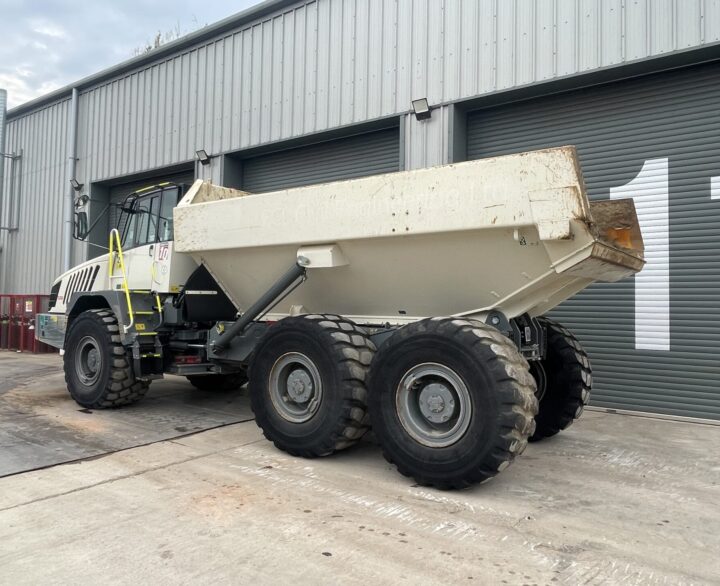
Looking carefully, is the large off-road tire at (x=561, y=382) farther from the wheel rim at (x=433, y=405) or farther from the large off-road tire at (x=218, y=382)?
the large off-road tire at (x=218, y=382)

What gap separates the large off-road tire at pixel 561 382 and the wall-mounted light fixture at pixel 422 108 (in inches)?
190

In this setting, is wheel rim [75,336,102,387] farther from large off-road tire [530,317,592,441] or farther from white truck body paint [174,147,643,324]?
large off-road tire [530,317,592,441]

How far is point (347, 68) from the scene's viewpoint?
411 inches

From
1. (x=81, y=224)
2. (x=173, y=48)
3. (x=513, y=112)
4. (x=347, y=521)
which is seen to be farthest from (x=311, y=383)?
(x=173, y=48)

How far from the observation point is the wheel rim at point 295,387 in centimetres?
526

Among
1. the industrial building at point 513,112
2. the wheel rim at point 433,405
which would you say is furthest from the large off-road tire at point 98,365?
the wheel rim at point 433,405

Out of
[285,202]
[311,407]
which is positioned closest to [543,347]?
[311,407]

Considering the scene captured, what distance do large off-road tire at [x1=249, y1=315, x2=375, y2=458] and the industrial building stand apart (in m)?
3.66

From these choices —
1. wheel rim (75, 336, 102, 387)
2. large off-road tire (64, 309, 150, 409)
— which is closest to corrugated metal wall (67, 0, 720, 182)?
large off-road tire (64, 309, 150, 409)

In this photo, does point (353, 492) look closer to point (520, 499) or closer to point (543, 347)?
point (520, 499)

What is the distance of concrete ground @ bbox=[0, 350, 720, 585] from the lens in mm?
3139

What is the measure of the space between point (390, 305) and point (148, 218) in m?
3.98

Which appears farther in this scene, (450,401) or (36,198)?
(36,198)

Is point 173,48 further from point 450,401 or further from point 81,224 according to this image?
point 450,401
